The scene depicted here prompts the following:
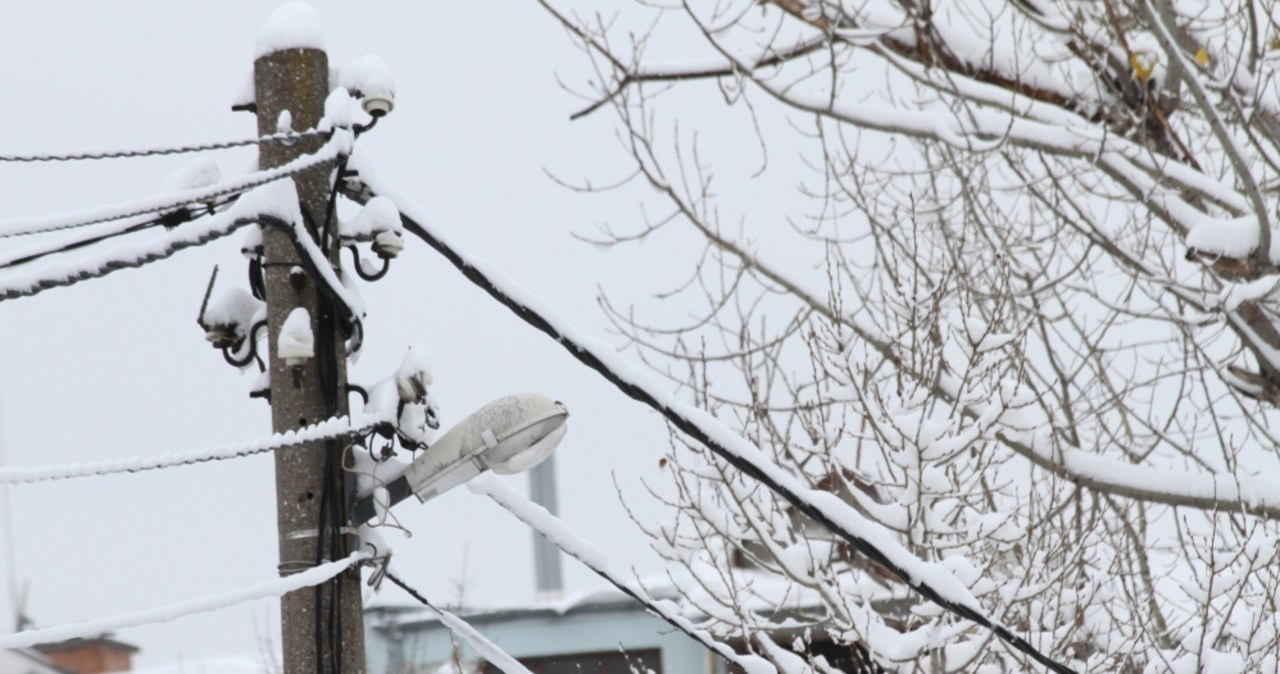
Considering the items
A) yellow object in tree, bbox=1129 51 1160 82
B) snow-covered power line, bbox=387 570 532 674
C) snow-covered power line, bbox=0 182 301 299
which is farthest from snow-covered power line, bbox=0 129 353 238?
yellow object in tree, bbox=1129 51 1160 82

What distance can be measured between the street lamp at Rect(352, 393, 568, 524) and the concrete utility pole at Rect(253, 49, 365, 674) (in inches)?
10.8

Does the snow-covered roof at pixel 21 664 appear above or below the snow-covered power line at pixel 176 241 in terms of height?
below

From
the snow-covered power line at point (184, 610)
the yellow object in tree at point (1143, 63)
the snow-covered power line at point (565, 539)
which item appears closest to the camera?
the snow-covered power line at point (184, 610)

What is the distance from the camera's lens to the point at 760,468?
338cm

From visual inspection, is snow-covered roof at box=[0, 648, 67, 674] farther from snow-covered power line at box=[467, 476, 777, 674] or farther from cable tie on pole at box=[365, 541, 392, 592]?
snow-covered power line at box=[467, 476, 777, 674]

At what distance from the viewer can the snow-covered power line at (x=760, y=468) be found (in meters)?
3.39

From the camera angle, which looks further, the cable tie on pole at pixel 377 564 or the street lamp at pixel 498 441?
the cable tie on pole at pixel 377 564

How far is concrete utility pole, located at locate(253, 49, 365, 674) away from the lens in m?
3.58

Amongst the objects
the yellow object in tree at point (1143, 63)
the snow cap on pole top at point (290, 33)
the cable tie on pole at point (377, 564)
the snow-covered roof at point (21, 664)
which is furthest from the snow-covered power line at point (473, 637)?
the yellow object in tree at point (1143, 63)

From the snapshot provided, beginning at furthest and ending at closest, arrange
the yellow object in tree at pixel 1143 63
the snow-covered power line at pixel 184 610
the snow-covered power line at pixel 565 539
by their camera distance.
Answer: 1. the yellow object in tree at pixel 1143 63
2. the snow-covered power line at pixel 565 539
3. the snow-covered power line at pixel 184 610

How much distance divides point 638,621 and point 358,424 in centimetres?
1054

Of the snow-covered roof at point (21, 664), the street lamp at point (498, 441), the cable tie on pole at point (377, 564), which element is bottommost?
the snow-covered roof at point (21, 664)

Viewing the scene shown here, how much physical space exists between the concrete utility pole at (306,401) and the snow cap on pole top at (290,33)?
2 centimetres

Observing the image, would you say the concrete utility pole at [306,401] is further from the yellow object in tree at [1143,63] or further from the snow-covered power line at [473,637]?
the yellow object in tree at [1143,63]
